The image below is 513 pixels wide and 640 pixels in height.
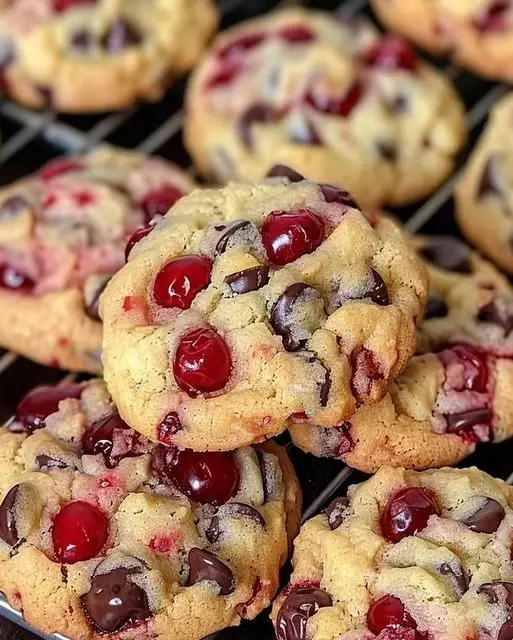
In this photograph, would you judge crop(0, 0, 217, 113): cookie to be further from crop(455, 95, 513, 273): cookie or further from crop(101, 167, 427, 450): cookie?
crop(101, 167, 427, 450): cookie

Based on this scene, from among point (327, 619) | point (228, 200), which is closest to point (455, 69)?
point (228, 200)

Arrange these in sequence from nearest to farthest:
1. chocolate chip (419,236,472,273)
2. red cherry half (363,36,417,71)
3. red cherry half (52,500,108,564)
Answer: red cherry half (52,500,108,564) < chocolate chip (419,236,472,273) < red cherry half (363,36,417,71)

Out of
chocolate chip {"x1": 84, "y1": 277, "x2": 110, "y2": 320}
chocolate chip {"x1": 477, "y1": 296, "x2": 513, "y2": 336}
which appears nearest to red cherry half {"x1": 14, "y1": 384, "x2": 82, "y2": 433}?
chocolate chip {"x1": 84, "y1": 277, "x2": 110, "y2": 320}

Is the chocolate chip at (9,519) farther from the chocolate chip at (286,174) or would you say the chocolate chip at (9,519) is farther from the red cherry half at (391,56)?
the red cherry half at (391,56)

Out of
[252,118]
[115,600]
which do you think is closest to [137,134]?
[252,118]

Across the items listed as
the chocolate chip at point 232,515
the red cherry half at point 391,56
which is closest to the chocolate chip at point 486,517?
the chocolate chip at point 232,515

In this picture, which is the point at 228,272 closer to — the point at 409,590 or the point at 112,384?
the point at 112,384
